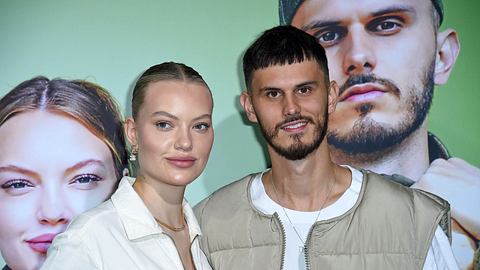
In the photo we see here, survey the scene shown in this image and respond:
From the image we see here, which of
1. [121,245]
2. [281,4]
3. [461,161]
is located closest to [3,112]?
[121,245]

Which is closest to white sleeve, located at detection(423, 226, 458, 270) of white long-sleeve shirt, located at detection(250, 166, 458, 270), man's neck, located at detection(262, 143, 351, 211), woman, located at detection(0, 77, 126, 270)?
white long-sleeve shirt, located at detection(250, 166, 458, 270)

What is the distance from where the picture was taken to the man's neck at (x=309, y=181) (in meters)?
1.85

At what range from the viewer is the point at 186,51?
2.22 metres

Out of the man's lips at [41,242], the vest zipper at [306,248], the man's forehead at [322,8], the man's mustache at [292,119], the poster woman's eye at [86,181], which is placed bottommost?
the vest zipper at [306,248]

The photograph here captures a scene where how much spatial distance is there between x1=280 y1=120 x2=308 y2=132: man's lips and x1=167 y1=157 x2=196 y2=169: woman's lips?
17.0 inches

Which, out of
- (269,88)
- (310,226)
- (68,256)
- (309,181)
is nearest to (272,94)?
(269,88)

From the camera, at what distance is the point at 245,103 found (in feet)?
6.38

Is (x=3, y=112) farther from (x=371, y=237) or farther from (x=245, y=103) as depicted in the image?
(x=371, y=237)

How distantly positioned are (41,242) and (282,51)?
1090 mm

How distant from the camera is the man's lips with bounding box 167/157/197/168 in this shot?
1447 mm

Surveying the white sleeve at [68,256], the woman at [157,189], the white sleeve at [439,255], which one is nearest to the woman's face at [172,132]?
the woman at [157,189]

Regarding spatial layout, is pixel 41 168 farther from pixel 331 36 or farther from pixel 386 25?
pixel 386 25

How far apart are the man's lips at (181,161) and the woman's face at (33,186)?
26.5 inches

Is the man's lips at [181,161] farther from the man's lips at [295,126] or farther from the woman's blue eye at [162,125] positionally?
the man's lips at [295,126]
